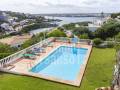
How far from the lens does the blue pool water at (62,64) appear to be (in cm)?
1081

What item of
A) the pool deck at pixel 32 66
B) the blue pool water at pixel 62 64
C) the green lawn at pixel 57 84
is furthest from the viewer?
the blue pool water at pixel 62 64

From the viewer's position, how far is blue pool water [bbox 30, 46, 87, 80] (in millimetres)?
10814

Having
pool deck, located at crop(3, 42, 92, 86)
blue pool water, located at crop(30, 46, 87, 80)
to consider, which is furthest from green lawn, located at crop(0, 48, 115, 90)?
blue pool water, located at crop(30, 46, 87, 80)

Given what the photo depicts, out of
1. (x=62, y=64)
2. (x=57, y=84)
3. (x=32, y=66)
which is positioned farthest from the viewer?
(x=62, y=64)

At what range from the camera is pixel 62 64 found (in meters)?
12.5

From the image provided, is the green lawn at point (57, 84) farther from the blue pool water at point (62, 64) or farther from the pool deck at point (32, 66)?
the blue pool water at point (62, 64)

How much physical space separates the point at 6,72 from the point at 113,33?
18131 mm

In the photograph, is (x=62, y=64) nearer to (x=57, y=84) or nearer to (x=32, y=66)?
(x=32, y=66)

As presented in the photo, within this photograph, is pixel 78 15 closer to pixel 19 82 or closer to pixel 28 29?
pixel 28 29

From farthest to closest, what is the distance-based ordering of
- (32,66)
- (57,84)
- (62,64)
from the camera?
(62,64)
(32,66)
(57,84)

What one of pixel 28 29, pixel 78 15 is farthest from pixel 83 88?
pixel 78 15

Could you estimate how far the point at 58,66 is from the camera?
477 inches

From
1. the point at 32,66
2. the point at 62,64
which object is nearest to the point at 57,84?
the point at 32,66

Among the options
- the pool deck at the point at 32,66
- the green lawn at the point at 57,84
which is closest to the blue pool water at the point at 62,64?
the pool deck at the point at 32,66
